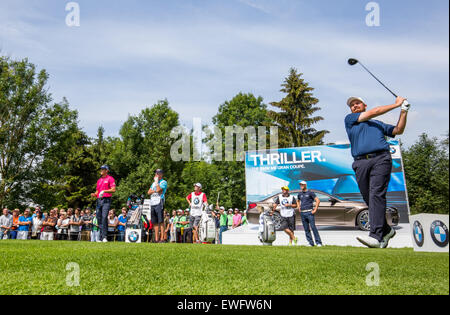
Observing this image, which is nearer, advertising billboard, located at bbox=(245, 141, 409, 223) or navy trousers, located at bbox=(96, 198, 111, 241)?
navy trousers, located at bbox=(96, 198, 111, 241)

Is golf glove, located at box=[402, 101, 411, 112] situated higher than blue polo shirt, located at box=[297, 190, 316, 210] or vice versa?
golf glove, located at box=[402, 101, 411, 112]

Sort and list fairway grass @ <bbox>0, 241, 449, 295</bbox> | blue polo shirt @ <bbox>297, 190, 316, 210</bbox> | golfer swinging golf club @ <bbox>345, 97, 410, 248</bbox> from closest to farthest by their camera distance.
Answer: fairway grass @ <bbox>0, 241, 449, 295</bbox> < golfer swinging golf club @ <bbox>345, 97, 410, 248</bbox> < blue polo shirt @ <bbox>297, 190, 316, 210</bbox>

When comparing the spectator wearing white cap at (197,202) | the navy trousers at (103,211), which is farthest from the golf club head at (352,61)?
the spectator wearing white cap at (197,202)

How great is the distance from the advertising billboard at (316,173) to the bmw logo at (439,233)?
398 inches

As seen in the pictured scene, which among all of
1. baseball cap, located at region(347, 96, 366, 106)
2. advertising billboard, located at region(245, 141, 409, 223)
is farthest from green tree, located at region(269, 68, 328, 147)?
baseball cap, located at region(347, 96, 366, 106)

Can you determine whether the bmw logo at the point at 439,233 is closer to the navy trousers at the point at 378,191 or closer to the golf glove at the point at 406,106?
the navy trousers at the point at 378,191

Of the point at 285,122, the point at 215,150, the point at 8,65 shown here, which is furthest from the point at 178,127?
the point at 8,65

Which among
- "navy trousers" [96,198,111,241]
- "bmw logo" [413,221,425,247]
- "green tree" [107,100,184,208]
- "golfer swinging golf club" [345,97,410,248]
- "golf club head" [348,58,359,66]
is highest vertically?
"green tree" [107,100,184,208]

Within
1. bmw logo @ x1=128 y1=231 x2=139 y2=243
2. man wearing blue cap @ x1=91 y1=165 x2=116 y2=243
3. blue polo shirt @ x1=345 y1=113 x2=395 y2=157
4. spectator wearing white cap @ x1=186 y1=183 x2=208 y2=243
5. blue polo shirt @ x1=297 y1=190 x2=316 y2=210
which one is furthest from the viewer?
bmw logo @ x1=128 y1=231 x2=139 y2=243

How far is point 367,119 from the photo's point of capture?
14.8ft

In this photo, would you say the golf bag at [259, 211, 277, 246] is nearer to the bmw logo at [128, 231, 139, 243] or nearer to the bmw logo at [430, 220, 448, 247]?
the bmw logo at [430, 220, 448, 247]

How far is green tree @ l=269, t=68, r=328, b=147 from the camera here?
42594mm
